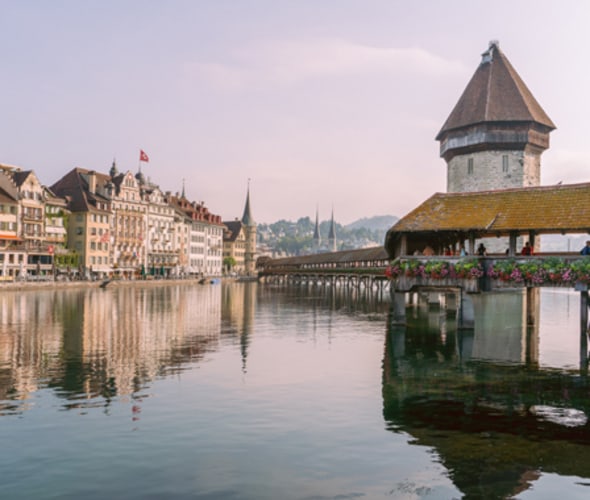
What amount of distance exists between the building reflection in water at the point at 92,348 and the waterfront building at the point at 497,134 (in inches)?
1476

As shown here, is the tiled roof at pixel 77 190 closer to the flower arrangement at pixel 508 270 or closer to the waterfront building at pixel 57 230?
the waterfront building at pixel 57 230

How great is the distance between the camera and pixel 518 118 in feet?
222

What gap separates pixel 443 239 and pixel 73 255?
231 feet

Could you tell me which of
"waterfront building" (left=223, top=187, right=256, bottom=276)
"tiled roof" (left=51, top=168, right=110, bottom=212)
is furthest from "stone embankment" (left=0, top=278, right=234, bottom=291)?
"waterfront building" (left=223, top=187, right=256, bottom=276)

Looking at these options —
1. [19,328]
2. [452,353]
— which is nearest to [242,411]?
[452,353]

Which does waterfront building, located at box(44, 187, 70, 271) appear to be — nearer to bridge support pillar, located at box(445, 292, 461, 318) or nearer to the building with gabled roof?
bridge support pillar, located at box(445, 292, 461, 318)

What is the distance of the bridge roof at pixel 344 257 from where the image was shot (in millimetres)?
80725

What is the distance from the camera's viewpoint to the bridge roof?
80725mm

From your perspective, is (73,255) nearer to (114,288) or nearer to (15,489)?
(114,288)

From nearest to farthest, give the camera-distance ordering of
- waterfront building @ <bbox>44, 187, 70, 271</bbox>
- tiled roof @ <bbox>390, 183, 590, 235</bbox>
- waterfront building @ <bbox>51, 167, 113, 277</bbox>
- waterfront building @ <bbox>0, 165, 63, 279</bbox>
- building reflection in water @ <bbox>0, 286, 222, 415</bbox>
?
1. building reflection in water @ <bbox>0, 286, 222, 415</bbox>
2. tiled roof @ <bbox>390, 183, 590, 235</bbox>
3. waterfront building @ <bbox>0, 165, 63, 279</bbox>
4. waterfront building @ <bbox>44, 187, 70, 271</bbox>
5. waterfront building @ <bbox>51, 167, 113, 277</bbox>

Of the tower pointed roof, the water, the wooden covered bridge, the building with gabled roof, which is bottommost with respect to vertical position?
the water

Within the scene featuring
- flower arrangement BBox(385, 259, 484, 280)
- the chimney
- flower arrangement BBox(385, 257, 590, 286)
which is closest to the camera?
flower arrangement BBox(385, 257, 590, 286)

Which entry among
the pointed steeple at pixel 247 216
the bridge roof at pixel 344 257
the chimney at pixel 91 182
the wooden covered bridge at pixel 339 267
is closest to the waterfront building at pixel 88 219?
the chimney at pixel 91 182

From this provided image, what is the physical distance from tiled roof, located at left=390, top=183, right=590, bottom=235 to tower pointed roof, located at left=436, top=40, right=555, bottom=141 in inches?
1567
